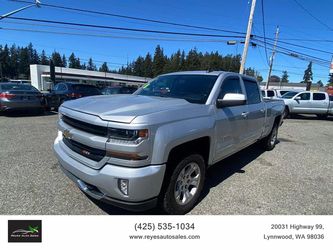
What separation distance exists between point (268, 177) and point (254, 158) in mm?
1228

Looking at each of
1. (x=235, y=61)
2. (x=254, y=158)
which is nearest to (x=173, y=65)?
(x=235, y=61)

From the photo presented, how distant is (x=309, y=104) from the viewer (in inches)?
655

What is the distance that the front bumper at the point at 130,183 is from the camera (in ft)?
8.45

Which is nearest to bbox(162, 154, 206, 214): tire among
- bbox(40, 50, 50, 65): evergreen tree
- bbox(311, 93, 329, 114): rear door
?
bbox(311, 93, 329, 114): rear door

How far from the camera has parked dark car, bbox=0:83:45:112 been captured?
11.0m

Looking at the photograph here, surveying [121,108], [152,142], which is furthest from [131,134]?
[121,108]

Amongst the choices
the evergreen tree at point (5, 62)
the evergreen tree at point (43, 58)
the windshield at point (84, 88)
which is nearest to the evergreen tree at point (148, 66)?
the evergreen tree at point (43, 58)

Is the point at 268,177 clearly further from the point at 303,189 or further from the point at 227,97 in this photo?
the point at 227,97

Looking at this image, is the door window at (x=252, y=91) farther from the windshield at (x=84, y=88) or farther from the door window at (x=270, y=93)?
the door window at (x=270, y=93)

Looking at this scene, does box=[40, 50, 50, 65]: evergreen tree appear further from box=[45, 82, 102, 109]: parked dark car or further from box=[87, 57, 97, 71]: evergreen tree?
box=[45, 82, 102, 109]: parked dark car

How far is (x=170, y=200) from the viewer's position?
307 centimetres

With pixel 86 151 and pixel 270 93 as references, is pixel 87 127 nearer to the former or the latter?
pixel 86 151
